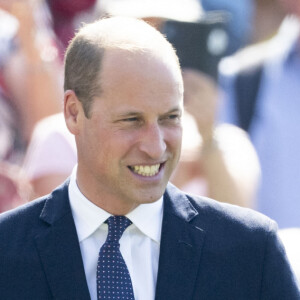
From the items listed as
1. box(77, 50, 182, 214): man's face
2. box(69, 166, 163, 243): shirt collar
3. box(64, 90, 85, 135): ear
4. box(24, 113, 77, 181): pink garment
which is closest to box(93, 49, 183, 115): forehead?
box(77, 50, 182, 214): man's face

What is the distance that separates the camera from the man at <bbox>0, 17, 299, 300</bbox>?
10.1 feet

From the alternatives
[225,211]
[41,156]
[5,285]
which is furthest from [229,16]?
[5,285]

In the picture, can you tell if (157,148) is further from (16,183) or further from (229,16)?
(229,16)

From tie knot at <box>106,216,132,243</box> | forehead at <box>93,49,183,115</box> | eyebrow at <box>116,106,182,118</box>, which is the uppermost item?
forehead at <box>93,49,183,115</box>

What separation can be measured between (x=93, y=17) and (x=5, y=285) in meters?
3.03

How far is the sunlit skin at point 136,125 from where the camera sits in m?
3.05

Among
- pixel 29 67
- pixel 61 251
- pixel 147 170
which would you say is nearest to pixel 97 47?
pixel 147 170

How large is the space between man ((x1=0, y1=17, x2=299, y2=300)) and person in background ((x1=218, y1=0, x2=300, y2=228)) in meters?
1.77

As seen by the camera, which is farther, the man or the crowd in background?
the crowd in background

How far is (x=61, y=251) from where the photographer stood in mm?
3141

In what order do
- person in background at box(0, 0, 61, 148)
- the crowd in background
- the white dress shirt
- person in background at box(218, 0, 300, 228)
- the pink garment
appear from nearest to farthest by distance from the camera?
the white dress shirt → the pink garment → the crowd in background → person in background at box(218, 0, 300, 228) → person in background at box(0, 0, 61, 148)

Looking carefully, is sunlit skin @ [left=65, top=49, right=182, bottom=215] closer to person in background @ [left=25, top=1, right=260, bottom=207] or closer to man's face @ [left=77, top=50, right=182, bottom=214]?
man's face @ [left=77, top=50, right=182, bottom=214]

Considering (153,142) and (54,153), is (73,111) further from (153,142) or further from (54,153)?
(54,153)

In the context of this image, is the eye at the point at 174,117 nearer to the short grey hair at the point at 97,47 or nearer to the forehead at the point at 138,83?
the forehead at the point at 138,83
